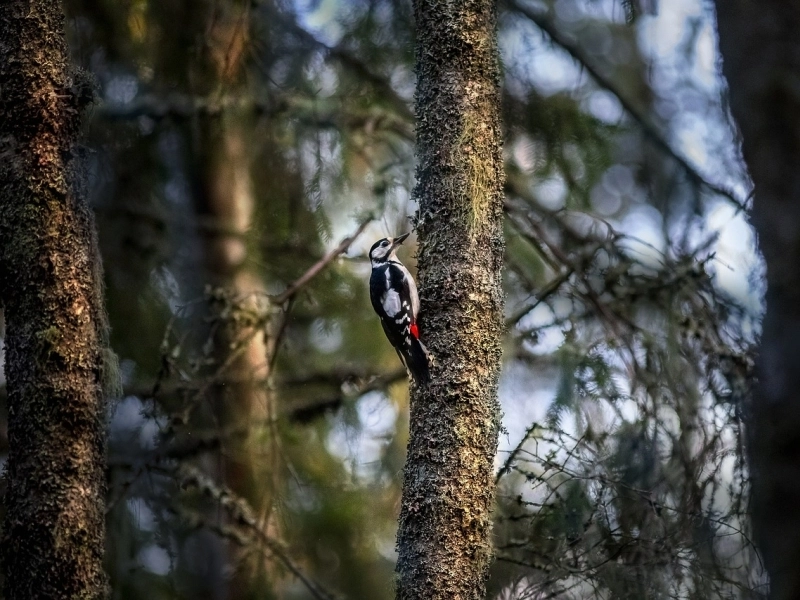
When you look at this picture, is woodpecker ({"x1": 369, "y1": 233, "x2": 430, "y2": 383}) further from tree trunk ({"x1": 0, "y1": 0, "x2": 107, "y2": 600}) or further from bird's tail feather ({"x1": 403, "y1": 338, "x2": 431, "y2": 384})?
tree trunk ({"x1": 0, "y1": 0, "x2": 107, "y2": 600})

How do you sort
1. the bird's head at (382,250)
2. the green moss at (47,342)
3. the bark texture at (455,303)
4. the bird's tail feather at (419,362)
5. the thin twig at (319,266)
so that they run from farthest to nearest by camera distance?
1. the bird's head at (382,250)
2. the thin twig at (319,266)
3. the green moss at (47,342)
4. the bird's tail feather at (419,362)
5. the bark texture at (455,303)

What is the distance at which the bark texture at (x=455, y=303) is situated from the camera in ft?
7.86

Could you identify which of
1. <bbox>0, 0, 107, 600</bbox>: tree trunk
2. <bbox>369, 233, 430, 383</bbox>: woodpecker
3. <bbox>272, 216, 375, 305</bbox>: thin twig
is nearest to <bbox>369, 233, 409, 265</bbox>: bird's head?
<bbox>369, 233, 430, 383</bbox>: woodpecker

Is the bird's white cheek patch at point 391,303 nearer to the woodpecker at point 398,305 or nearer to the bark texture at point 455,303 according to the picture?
the woodpecker at point 398,305

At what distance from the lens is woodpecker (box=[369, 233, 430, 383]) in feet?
8.73

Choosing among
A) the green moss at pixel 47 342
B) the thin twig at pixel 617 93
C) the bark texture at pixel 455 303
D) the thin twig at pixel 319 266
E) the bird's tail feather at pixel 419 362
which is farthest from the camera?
the thin twig at pixel 617 93

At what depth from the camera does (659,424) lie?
10.4 feet

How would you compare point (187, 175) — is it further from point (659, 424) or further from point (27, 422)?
point (659, 424)

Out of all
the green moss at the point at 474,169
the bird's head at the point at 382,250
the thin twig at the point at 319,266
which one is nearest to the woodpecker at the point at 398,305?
the bird's head at the point at 382,250

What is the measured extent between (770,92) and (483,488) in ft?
5.23

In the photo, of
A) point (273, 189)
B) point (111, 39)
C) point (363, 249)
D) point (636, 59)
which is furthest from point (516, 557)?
point (636, 59)

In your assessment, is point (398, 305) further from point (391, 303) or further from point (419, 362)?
point (419, 362)

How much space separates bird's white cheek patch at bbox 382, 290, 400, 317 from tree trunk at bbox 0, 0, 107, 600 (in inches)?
40.9

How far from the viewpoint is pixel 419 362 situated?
2.63 metres
